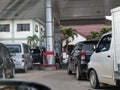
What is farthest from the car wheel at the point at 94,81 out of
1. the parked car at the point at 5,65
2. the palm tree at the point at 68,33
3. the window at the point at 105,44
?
the palm tree at the point at 68,33

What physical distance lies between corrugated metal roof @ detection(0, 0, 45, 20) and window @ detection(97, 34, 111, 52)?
56.0 feet

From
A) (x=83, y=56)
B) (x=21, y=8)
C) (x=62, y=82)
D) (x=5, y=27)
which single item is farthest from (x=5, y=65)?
(x=5, y=27)

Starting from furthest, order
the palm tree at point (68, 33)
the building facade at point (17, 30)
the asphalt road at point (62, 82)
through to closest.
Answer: the palm tree at point (68, 33) → the building facade at point (17, 30) → the asphalt road at point (62, 82)

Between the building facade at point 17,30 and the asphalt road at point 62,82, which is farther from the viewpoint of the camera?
the building facade at point 17,30

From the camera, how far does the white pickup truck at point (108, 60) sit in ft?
38.7

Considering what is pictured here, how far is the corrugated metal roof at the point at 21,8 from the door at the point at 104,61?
17.2m

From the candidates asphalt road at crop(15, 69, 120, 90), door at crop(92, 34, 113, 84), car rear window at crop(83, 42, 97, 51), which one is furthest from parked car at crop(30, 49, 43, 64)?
door at crop(92, 34, 113, 84)

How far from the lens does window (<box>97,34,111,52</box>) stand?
12.8 m

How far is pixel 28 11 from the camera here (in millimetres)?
34562

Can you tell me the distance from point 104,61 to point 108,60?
0.34 metres

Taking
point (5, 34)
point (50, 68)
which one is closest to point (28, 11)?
point (50, 68)

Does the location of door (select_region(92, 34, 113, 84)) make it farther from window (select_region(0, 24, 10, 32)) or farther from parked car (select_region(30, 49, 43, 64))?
window (select_region(0, 24, 10, 32))

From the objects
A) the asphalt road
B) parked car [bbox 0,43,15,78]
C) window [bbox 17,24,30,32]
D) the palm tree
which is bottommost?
the asphalt road

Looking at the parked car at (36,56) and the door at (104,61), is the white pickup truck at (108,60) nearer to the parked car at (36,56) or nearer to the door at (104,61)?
the door at (104,61)
